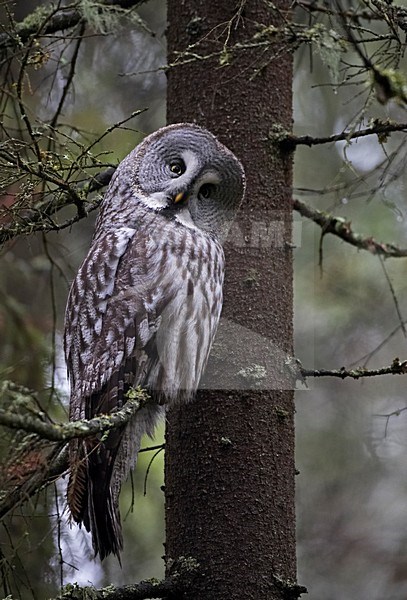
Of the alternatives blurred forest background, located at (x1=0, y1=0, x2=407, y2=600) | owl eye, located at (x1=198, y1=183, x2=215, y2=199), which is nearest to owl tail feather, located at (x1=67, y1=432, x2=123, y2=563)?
owl eye, located at (x1=198, y1=183, x2=215, y2=199)

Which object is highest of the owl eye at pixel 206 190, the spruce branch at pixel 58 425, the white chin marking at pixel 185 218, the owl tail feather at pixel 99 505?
the owl eye at pixel 206 190

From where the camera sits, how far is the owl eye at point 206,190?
410 cm

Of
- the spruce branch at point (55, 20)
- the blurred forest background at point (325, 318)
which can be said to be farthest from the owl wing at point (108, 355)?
the blurred forest background at point (325, 318)

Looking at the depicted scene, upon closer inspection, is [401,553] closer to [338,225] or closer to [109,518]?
[338,225]

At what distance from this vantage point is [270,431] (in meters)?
3.79

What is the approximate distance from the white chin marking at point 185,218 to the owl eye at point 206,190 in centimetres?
10

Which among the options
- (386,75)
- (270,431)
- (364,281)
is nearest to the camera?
(386,75)

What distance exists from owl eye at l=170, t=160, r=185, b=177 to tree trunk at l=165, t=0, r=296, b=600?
17 centimetres

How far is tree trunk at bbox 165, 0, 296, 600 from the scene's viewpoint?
12.0 ft

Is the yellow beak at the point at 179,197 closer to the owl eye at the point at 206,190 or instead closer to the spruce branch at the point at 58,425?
the owl eye at the point at 206,190

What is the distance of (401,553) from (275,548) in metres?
3.03

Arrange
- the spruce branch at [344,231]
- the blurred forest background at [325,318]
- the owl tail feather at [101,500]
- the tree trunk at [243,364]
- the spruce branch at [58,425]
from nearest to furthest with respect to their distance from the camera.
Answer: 1. the spruce branch at [58,425]
2. the owl tail feather at [101,500]
3. the tree trunk at [243,364]
4. the spruce branch at [344,231]
5. the blurred forest background at [325,318]

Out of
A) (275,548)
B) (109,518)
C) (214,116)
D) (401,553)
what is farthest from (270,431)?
(401,553)

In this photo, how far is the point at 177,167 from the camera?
4.13 metres
